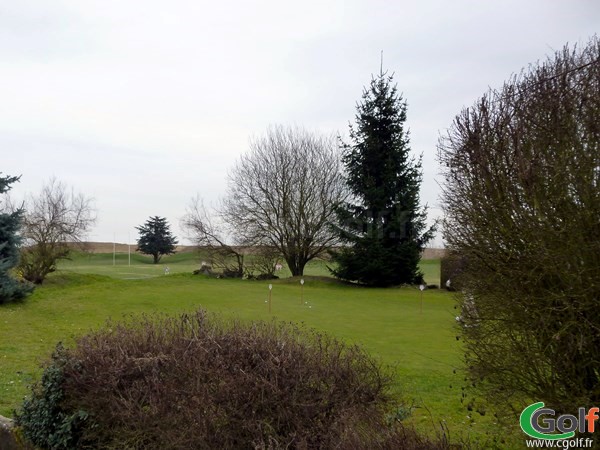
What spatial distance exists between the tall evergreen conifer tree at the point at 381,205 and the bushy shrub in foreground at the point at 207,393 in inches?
979

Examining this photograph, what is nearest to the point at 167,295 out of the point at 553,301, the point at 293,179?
the point at 293,179

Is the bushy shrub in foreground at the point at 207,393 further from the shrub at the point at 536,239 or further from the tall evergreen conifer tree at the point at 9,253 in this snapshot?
the tall evergreen conifer tree at the point at 9,253

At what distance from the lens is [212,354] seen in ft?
16.2

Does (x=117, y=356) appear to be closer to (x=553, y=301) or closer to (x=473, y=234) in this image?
(x=473, y=234)

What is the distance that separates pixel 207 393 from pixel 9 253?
18567 mm

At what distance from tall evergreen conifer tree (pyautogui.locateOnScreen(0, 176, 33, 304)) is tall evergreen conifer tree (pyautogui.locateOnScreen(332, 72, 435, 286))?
17570 millimetres

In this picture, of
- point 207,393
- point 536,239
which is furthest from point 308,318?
point 536,239

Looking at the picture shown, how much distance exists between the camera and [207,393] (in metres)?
4.48

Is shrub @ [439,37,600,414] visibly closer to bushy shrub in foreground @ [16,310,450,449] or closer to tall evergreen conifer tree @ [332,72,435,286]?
bushy shrub in foreground @ [16,310,450,449]

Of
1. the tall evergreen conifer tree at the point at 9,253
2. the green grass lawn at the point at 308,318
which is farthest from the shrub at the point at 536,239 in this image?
the tall evergreen conifer tree at the point at 9,253

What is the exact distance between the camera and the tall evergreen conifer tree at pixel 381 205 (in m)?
30.2

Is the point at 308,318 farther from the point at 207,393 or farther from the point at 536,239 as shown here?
the point at 536,239

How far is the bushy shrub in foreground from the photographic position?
4320mm

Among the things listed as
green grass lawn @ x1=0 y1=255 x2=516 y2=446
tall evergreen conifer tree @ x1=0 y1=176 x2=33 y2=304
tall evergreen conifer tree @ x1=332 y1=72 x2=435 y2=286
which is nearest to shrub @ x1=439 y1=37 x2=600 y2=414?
green grass lawn @ x1=0 y1=255 x2=516 y2=446
